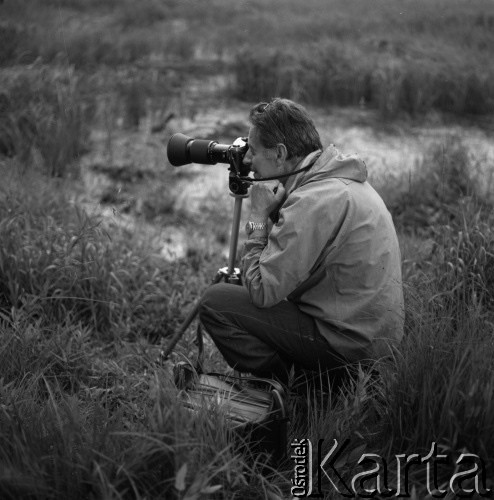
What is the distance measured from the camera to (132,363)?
2967mm

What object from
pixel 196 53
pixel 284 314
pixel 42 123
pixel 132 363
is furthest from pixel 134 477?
pixel 196 53

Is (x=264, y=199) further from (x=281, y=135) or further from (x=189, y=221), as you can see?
(x=189, y=221)

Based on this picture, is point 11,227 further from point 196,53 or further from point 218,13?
point 218,13

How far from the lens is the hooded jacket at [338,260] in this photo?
216 centimetres

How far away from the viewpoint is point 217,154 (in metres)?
2.65

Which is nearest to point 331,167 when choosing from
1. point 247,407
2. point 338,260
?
point 338,260

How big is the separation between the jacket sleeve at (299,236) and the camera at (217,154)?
0.42 meters

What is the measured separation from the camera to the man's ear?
2339 millimetres

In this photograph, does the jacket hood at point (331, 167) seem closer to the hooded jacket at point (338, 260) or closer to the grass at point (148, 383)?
the hooded jacket at point (338, 260)

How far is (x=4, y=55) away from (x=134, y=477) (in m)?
5.39

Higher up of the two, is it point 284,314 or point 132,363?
point 284,314

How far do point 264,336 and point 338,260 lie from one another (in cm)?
40

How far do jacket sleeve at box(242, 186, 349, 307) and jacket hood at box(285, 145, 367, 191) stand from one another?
8cm

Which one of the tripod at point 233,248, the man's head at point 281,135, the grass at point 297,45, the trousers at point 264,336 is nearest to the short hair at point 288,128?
the man's head at point 281,135
